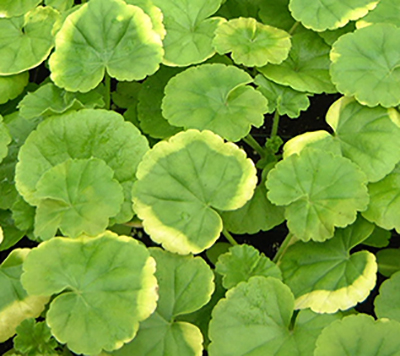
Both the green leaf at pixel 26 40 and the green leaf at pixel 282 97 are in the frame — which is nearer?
the green leaf at pixel 282 97

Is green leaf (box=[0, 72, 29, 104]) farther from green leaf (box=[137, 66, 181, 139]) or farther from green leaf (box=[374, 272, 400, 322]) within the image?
green leaf (box=[374, 272, 400, 322])

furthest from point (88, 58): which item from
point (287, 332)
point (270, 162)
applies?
point (287, 332)

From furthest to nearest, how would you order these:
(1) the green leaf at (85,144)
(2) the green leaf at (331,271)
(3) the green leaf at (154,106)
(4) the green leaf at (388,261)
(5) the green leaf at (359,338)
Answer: (3) the green leaf at (154,106) → (4) the green leaf at (388,261) → (1) the green leaf at (85,144) → (2) the green leaf at (331,271) → (5) the green leaf at (359,338)

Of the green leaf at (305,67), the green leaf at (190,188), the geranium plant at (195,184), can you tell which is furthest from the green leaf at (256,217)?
the green leaf at (305,67)

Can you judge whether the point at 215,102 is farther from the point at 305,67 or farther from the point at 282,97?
the point at 305,67

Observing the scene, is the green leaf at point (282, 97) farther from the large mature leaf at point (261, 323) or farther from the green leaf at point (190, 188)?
the large mature leaf at point (261, 323)

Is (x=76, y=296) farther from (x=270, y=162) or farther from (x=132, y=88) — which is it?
(x=132, y=88)

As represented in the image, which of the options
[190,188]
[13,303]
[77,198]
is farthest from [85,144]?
[13,303]
